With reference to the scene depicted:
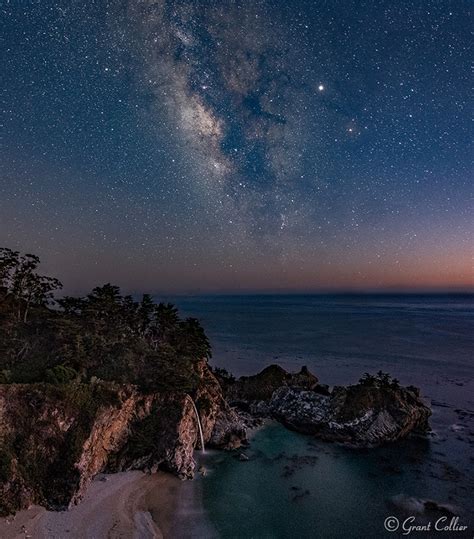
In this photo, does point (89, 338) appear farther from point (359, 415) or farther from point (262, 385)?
point (359, 415)

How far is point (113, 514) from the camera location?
25.9 metres

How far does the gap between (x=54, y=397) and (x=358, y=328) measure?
13542 centimetres

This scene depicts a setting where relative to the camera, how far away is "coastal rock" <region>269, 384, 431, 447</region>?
40.6 metres

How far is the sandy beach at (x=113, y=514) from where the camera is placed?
2342cm

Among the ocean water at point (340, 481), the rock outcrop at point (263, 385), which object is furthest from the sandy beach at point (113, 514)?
the rock outcrop at point (263, 385)

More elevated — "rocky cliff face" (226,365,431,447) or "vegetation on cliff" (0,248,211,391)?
"vegetation on cliff" (0,248,211,391)

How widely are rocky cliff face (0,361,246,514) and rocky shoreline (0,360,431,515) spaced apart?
0.07 metres

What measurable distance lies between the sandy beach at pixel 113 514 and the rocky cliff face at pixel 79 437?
0.88m

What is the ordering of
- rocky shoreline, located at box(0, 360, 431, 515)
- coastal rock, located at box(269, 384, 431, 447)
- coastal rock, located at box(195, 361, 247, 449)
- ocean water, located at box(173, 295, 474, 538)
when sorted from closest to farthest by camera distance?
rocky shoreline, located at box(0, 360, 431, 515) → ocean water, located at box(173, 295, 474, 538) → coastal rock, located at box(195, 361, 247, 449) → coastal rock, located at box(269, 384, 431, 447)

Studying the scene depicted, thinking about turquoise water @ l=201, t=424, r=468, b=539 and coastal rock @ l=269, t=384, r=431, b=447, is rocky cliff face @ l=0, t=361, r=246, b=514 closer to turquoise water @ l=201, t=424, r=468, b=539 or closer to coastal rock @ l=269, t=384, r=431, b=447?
turquoise water @ l=201, t=424, r=468, b=539

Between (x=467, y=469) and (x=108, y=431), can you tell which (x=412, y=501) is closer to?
(x=467, y=469)

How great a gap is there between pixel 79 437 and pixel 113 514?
19.6 feet
